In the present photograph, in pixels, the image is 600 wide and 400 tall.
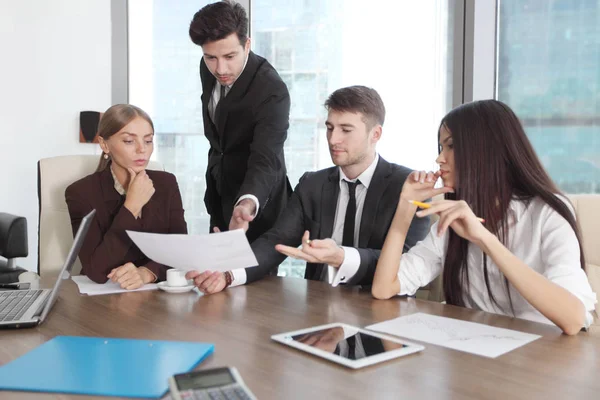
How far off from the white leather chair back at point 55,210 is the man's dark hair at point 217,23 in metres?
0.68

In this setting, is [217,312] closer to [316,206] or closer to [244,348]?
[244,348]

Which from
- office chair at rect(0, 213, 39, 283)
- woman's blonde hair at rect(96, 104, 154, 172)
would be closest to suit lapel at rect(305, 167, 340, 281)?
woman's blonde hair at rect(96, 104, 154, 172)

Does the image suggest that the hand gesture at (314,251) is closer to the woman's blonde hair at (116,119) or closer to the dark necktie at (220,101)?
the woman's blonde hair at (116,119)

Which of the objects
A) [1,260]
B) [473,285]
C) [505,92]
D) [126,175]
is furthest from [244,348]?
[1,260]

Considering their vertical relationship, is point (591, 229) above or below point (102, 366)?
above

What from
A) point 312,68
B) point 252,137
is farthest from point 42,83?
point 252,137

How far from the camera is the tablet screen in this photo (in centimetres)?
104

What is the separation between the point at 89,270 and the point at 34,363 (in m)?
0.84

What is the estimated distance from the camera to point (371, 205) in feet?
6.47

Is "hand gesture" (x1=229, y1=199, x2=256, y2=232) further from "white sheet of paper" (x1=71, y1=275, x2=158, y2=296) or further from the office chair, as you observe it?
the office chair

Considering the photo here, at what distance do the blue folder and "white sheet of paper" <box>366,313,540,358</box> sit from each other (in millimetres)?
402

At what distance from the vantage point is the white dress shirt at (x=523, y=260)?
136 cm

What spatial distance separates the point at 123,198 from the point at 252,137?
596 millimetres

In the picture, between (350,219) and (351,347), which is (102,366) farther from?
(350,219)
